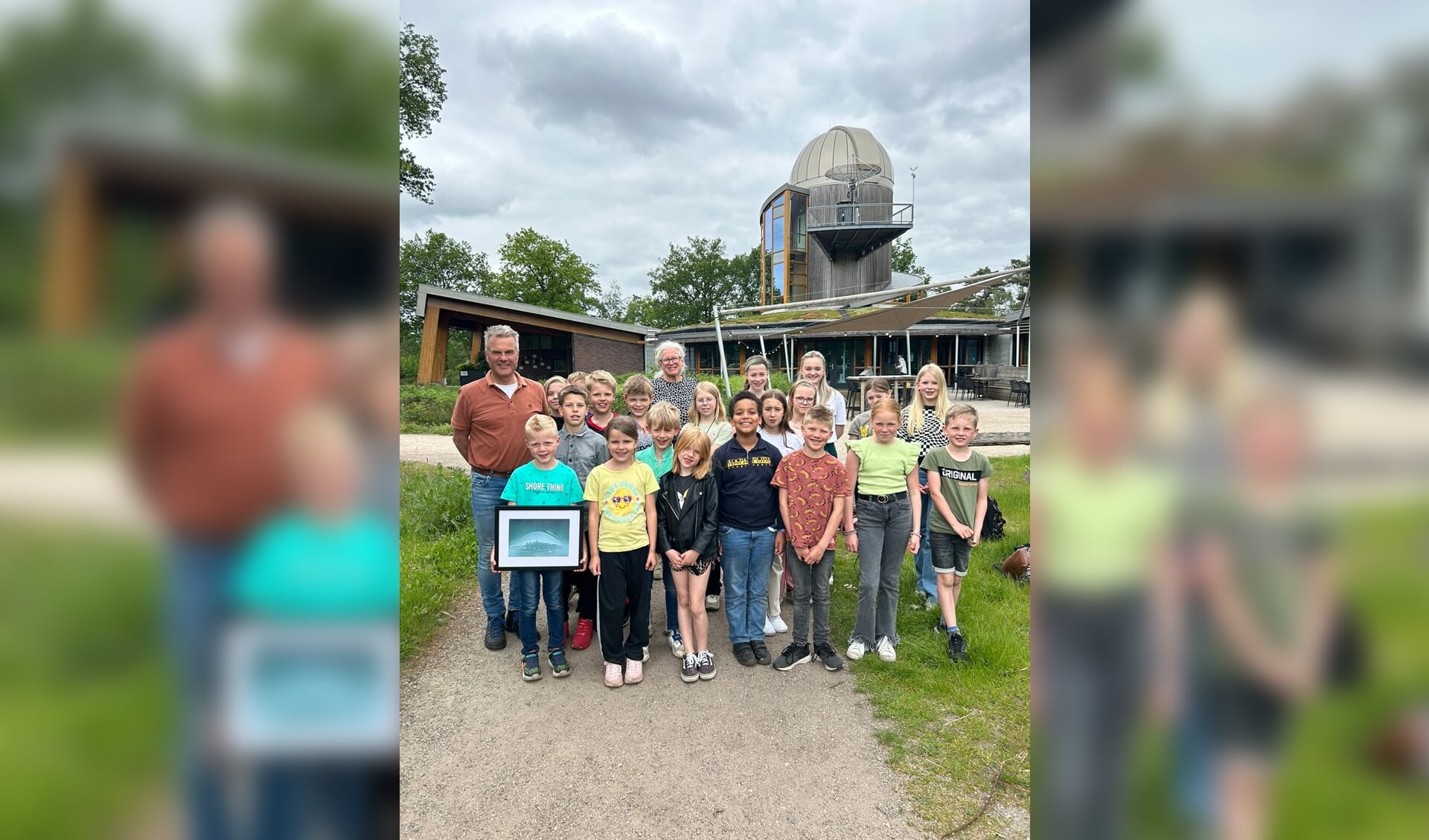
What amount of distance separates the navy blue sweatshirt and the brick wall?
713 inches

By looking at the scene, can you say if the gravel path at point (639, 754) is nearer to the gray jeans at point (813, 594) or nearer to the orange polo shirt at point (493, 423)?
the gray jeans at point (813, 594)

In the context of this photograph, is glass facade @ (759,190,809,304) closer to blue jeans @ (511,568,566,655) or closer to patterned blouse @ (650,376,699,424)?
patterned blouse @ (650,376,699,424)

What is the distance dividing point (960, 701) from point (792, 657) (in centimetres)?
116

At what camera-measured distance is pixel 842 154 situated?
113 feet

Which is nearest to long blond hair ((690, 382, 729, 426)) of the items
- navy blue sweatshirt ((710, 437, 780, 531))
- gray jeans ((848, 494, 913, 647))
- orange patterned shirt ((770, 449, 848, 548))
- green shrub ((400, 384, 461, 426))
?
navy blue sweatshirt ((710, 437, 780, 531))

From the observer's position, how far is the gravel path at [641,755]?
9.24 feet

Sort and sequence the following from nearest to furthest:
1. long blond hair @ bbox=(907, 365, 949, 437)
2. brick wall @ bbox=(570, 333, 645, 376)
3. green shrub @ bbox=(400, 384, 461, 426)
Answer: long blond hair @ bbox=(907, 365, 949, 437)
green shrub @ bbox=(400, 384, 461, 426)
brick wall @ bbox=(570, 333, 645, 376)

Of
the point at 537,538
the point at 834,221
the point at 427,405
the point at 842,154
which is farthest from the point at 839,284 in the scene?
the point at 537,538

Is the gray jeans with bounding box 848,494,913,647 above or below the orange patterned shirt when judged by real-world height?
below
